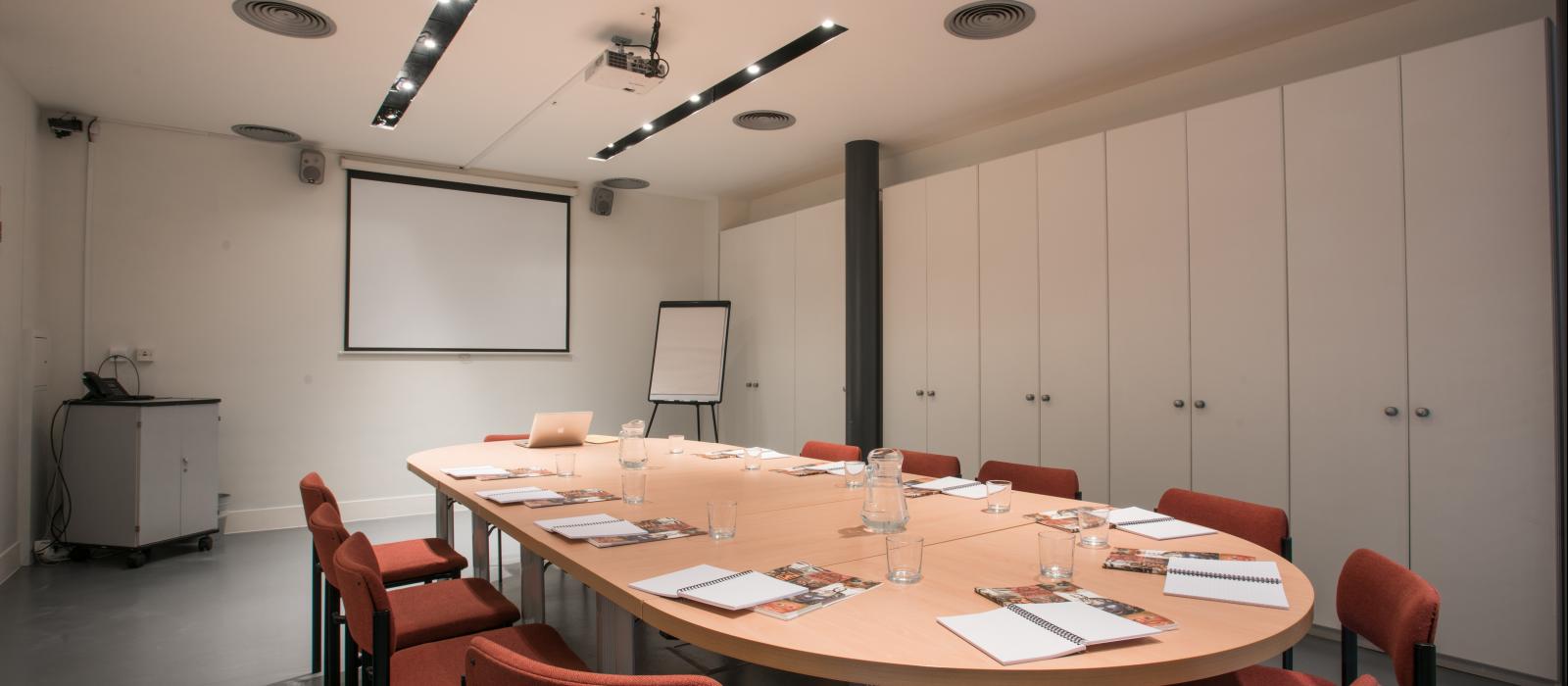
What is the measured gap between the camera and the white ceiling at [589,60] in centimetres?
357

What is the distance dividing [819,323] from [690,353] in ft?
4.67

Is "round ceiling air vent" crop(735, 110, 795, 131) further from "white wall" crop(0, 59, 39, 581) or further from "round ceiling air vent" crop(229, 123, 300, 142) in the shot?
"white wall" crop(0, 59, 39, 581)

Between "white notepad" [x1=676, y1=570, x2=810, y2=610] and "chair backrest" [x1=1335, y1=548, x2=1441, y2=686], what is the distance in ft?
3.71

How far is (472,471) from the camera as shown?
125 inches

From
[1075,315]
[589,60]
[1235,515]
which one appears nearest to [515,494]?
[1235,515]

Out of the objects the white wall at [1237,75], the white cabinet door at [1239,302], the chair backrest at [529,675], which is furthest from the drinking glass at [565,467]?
the white wall at [1237,75]

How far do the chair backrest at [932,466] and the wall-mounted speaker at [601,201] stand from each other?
4499mm

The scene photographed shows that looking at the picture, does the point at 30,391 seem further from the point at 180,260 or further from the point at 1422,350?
the point at 1422,350

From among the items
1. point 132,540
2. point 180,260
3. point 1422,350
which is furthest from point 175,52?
point 1422,350

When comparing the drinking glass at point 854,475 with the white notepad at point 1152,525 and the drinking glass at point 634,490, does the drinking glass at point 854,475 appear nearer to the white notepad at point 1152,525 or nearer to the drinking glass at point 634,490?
the drinking glass at point 634,490

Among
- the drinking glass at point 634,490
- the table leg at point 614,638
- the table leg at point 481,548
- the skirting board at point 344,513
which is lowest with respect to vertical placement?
the skirting board at point 344,513

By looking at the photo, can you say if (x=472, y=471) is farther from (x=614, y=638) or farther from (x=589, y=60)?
(x=589, y=60)

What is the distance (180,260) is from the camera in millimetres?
5480

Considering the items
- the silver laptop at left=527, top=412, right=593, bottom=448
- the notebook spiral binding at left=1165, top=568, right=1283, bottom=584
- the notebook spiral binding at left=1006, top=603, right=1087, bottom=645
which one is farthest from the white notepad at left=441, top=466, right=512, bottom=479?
the notebook spiral binding at left=1165, top=568, right=1283, bottom=584
